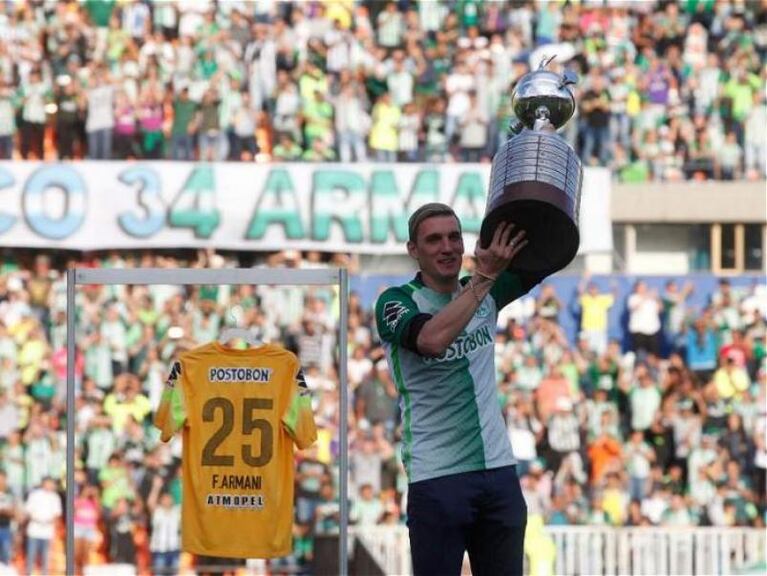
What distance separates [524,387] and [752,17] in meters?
6.79

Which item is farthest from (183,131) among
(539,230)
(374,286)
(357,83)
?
(539,230)

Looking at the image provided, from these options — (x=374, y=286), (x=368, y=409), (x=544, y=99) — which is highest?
(x=544, y=99)

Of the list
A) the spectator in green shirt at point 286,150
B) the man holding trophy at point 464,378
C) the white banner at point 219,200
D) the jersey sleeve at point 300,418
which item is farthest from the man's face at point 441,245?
the spectator in green shirt at point 286,150

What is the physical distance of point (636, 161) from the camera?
2134 centimetres

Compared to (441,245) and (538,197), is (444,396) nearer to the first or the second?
(441,245)

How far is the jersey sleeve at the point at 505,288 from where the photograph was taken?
18.8 ft

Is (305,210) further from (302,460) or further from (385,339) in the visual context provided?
(385,339)

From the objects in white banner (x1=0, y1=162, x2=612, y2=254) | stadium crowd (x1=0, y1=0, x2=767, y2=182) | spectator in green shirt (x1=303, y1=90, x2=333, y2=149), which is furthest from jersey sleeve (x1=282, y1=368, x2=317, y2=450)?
spectator in green shirt (x1=303, y1=90, x2=333, y2=149)

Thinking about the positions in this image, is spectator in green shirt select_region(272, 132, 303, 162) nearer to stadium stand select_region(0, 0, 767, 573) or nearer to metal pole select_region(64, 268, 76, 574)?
stadium stand select_region(0, 0, 767, 573)

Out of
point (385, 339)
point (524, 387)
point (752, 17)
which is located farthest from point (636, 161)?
point (385, 339)

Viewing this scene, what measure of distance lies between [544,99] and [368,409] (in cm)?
1162

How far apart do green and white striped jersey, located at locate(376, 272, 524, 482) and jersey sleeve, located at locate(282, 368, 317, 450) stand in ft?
9.06

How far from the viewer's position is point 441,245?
5512 mm

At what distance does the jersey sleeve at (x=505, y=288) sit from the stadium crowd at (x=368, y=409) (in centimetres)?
977
